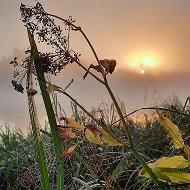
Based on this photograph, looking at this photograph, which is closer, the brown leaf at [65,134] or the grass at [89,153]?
the brown leaf at [65,134]

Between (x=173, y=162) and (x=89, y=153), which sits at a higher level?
(x=89, y=153)

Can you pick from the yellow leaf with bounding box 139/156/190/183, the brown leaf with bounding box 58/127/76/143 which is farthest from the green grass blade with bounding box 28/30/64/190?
the yellow leaf with bounding box 139/156/190/183

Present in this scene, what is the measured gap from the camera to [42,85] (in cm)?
76

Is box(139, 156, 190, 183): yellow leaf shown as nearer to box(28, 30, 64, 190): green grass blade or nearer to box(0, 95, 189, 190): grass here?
box(28, 30, 64, 190): green grass blade

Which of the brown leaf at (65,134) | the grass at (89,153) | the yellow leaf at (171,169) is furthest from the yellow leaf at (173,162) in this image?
the grass at (89,153)

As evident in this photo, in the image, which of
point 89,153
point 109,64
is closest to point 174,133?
point 109,64

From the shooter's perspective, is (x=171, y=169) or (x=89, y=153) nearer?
(x=171, y=169)

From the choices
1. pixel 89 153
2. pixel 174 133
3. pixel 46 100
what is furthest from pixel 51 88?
pixel 89 153

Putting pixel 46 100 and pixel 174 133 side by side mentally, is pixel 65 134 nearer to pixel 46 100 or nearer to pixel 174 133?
pixel 46 100

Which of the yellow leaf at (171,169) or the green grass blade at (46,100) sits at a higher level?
the green grass blade at (46,100)

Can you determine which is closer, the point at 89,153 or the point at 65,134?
the point at 65,134

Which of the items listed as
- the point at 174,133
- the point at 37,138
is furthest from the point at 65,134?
the point at 174,133

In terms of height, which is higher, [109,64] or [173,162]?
[109,64]

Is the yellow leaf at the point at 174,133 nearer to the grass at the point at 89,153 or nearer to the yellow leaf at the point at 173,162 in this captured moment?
the yellow leaf at the point at 173,162
